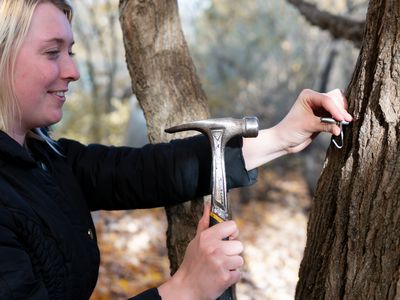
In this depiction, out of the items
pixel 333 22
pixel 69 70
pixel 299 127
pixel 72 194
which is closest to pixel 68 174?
pixel 72 194

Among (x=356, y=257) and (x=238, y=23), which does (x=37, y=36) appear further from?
(x=238, y=23)

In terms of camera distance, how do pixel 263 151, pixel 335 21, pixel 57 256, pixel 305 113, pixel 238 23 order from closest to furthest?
pixel 57 256 < pixel 305 113 < pixel 263 151 < pixel 335 21 < pixel 238 23

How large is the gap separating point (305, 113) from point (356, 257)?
545 mm

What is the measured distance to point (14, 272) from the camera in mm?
1417

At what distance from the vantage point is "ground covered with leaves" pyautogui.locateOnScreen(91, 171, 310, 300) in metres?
4.49

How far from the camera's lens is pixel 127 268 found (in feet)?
15.6

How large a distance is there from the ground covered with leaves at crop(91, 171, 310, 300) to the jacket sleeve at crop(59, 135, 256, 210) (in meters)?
2.26

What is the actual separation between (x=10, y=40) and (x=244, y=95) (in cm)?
692

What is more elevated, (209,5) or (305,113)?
(209,5)

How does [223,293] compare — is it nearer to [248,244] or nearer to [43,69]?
[43,69]

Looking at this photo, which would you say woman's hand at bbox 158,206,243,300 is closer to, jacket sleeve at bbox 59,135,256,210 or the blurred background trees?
jacket sleeve at bbox 59,135,256,210

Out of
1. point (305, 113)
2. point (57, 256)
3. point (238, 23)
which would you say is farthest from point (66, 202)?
point (238, 23)

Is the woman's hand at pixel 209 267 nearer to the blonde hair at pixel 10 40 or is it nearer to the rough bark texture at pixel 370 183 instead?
the rough bark texture at pixel 370 183

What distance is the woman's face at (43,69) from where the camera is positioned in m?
1.69
